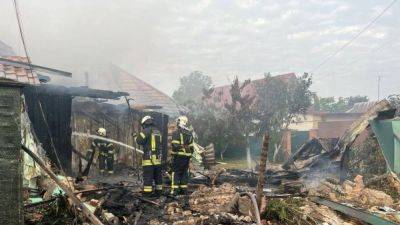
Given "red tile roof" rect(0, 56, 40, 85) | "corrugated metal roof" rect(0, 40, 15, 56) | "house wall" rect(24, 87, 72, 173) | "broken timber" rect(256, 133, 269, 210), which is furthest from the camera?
"corrugated metal roof" rect(0, 40, 15, 56)

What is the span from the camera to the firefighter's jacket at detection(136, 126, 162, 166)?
28.6ft

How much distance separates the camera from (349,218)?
7.07 m

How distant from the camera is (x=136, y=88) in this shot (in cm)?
2652

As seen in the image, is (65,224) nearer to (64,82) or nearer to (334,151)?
(334,151)

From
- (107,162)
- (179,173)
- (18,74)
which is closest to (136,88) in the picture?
(107,162)

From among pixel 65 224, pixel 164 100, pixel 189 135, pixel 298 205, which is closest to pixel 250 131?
pixel 164 100

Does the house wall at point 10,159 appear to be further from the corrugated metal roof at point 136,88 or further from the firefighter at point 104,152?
the corrugated metal roof at point 136,88

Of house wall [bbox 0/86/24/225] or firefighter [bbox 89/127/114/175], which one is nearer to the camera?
house wall [bbox 0/86/24/225]

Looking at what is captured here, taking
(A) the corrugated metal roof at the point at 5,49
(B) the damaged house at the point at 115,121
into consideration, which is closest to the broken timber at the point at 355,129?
(B) the damaged house at the point at 115,121

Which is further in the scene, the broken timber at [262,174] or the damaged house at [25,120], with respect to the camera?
the broken timber at [262,174]

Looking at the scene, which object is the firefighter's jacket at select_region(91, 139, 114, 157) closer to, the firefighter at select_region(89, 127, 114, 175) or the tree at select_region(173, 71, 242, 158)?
the firefighter at select_region(89, 127, 114, 175)

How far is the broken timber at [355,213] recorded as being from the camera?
639 centimetres

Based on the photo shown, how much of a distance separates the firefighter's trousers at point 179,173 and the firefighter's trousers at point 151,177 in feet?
1.08

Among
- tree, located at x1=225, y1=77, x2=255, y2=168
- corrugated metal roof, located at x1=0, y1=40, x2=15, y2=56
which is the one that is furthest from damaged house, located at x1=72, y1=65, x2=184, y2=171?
corrugated metal roof, located at x1=0, y1=40, x2=15, y2=56
